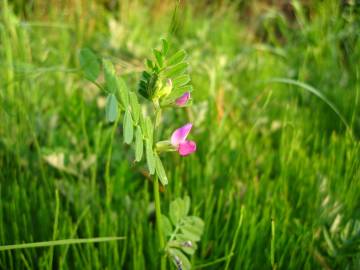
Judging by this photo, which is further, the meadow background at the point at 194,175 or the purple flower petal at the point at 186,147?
the meadow background at the point at 194,175

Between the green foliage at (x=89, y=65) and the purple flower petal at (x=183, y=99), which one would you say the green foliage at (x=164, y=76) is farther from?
the green foliage at (x=89, y=65)

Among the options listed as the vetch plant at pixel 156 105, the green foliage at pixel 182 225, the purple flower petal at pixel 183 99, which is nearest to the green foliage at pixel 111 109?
the vetch plant at pixel 156 105

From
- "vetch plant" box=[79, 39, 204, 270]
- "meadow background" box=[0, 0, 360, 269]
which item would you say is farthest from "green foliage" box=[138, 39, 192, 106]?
"meadow background" box=[0, 0, 360, 269]

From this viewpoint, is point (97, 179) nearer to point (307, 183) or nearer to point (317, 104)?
point (307, 183)

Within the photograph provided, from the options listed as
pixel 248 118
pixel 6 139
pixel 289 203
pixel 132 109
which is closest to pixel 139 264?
pixel 132 109

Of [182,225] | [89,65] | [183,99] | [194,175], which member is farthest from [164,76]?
[194,175]
